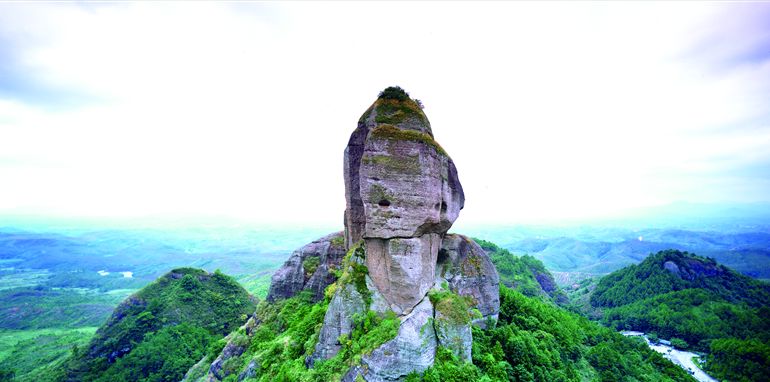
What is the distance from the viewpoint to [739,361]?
3775 cm

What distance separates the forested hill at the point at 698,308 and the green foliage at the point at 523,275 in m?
12.1

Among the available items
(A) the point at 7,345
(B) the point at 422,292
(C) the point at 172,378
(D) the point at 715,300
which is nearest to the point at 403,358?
(B) the point at 422,292

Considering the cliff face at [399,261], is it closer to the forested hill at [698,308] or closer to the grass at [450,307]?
the grass at [450,307]

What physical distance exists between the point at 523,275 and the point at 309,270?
170ft

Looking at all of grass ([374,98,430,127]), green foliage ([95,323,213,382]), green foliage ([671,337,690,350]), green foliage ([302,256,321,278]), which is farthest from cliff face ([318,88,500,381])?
green foliage ([671,337,690,350])

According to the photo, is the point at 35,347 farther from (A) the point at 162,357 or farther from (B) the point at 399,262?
(B) the point at 399,262

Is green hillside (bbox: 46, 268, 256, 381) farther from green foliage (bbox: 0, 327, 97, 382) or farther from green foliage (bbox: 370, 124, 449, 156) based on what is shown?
green foliage (bbox: 370, 124, 449, 156)

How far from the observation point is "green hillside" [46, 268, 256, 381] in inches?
1442

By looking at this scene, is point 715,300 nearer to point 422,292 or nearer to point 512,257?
point 512,257

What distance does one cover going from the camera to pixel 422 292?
17.5m

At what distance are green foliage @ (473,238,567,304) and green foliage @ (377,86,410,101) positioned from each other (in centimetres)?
4525

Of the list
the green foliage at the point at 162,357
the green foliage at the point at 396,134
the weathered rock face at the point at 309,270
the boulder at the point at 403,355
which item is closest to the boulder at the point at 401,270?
the boulder at the point at 403,355

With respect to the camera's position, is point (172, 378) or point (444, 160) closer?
point (444, 160)

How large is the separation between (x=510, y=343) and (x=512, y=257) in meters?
54.0
